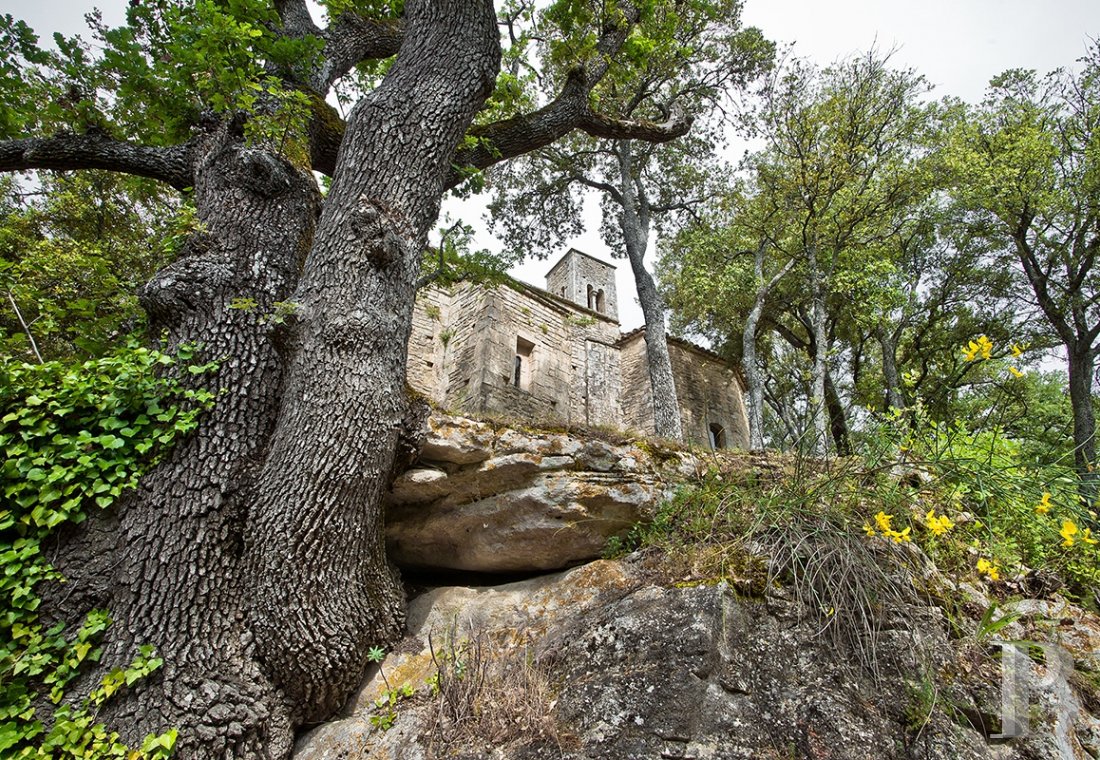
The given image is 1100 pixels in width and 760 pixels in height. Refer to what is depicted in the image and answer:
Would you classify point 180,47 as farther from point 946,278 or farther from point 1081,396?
point 946,278

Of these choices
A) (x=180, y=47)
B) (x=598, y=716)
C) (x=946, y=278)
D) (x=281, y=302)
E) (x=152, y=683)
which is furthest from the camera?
(x=946, y=278)

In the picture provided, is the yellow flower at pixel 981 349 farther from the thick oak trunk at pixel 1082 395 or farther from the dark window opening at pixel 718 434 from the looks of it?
the dark window opening at pixel 718 434

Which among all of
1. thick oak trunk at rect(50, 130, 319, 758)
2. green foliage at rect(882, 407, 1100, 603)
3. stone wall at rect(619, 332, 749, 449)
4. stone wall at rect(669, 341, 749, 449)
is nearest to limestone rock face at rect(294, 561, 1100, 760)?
green foliage at rect(882, 407, 1100, 603)

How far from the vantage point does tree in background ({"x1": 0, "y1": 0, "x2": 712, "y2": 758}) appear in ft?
9.20

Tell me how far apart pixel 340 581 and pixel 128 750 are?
1.09 metres

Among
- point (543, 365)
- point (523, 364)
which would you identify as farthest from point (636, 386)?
point (523, 364)

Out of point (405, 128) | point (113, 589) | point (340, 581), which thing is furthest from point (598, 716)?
point (405, 128)

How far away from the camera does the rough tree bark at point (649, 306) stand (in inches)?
378

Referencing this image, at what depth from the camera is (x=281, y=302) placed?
356 centimetres

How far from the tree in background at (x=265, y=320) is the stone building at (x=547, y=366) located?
608cm


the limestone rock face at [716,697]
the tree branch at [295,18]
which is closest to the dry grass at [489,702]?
the limestone rock face at [716,697]

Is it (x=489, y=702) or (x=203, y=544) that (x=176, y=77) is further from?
(x=489, y=702)

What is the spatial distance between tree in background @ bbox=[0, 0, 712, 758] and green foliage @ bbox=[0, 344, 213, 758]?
8 cm

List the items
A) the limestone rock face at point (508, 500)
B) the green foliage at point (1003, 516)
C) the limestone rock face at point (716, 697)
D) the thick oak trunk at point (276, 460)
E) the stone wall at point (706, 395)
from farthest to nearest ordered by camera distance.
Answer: the stone wall at point (706, 395) < the limestone rock face at point (508, 500) < the green foliage at point (1003, 516) < the thick oak trunk at point (276, 460) < the limestone rock face at point (716, 697)
